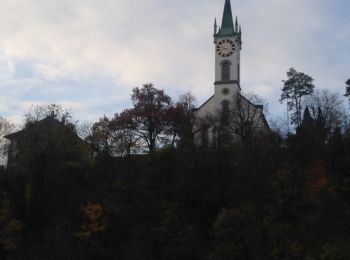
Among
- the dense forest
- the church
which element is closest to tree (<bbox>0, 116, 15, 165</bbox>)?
the dense forest

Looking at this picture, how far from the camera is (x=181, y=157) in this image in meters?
53.7

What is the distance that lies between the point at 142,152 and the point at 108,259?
14.4 metres

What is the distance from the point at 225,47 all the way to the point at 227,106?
990 cm

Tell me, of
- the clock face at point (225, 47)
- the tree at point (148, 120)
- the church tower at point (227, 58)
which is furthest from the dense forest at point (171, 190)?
the clock face at point (225, 47)

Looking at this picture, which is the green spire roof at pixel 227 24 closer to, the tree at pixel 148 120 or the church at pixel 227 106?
the church at pixel 227 106

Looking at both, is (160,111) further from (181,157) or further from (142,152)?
(181,157)

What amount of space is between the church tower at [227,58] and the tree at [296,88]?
34.3 feet

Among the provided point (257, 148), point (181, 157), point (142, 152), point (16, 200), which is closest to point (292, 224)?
point (257, 148)

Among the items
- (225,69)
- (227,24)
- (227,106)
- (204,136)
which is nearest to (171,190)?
(204,136)

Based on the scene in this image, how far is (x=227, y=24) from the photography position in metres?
83.3

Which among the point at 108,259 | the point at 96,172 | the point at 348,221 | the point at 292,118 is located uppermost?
the point at 292,118

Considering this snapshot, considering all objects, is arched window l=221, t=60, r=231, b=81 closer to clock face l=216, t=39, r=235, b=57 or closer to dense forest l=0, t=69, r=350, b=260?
clock face l=216, t=39, r=235, b=57

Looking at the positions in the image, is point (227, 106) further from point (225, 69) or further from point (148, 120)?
point (148, 120)

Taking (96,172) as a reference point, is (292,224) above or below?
below
